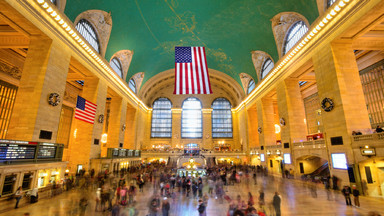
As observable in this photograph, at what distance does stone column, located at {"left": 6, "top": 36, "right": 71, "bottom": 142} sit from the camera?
1066 centimetres

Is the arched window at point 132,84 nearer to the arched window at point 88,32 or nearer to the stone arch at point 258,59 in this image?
A: the arched window at point 88,32

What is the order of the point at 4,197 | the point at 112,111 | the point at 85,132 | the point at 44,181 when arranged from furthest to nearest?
1. the point at 112,111
2. the point at 85,132
3. the point at 44,181
4. the point at 4,197

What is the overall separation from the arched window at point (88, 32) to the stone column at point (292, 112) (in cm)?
1912

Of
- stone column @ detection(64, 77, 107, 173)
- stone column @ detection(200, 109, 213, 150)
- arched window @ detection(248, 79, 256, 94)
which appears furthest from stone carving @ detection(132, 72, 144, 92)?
arched window @ detection(248, 79, 256, 94)

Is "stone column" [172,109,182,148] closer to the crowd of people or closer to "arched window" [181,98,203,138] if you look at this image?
"arched window" [181,98,203,138]

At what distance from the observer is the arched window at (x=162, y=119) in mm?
38094

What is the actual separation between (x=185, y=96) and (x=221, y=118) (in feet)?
29.3

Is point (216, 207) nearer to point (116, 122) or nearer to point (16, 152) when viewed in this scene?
point (16, 152)

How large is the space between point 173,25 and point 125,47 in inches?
237

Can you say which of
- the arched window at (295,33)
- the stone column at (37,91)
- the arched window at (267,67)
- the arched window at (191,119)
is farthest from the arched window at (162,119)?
the stone column at (37,91)

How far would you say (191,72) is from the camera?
1478cm

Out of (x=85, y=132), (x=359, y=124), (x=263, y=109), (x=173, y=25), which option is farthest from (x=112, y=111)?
→ (x=359, y=124)

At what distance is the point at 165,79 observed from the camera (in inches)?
1451

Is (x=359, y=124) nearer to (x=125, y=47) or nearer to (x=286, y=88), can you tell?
(x=286, y=88)
